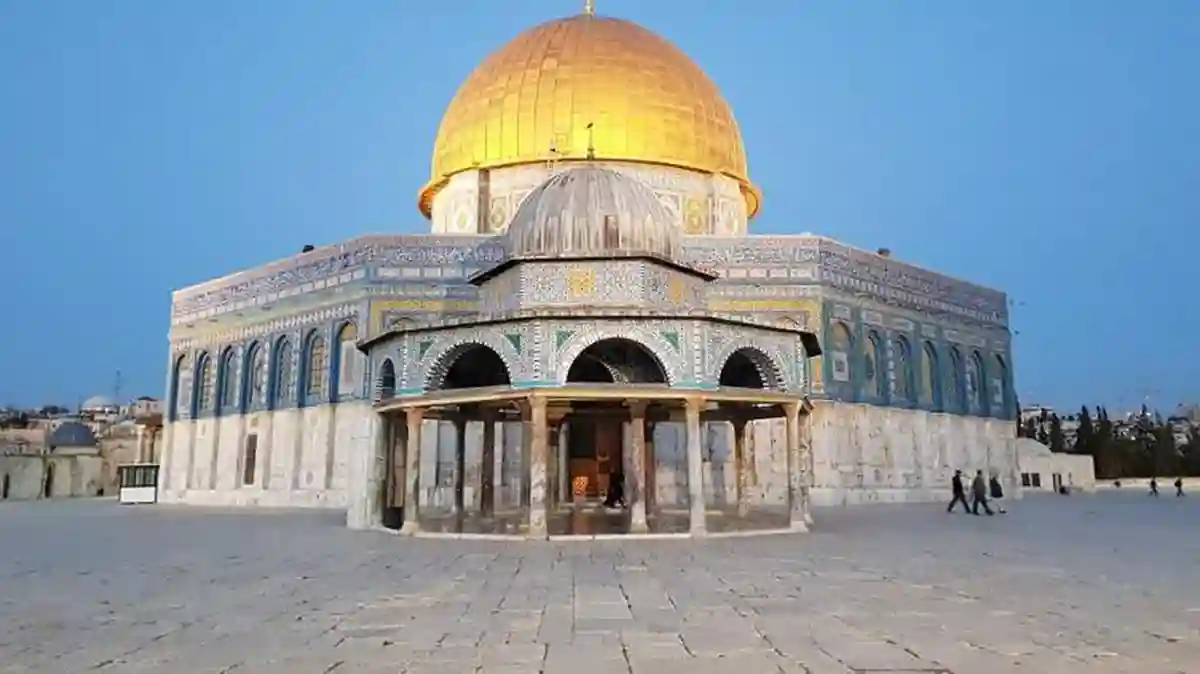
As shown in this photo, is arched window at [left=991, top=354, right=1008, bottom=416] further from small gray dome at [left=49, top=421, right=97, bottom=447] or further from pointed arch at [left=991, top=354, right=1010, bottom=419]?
small gray dome at [left=49, top=421, right=97, bottom=447]

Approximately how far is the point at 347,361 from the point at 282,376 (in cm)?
300

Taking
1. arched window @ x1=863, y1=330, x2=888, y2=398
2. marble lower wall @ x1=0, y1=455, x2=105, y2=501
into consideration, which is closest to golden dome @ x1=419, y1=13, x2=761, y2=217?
arched window @ x1=863, y1=330, x2=888, y2=398

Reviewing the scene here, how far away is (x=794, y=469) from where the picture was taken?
1452cm

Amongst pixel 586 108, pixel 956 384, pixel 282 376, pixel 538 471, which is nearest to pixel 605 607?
pixel 538 471

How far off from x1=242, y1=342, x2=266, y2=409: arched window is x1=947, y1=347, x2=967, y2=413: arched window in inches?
859

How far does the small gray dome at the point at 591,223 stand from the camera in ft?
53.1

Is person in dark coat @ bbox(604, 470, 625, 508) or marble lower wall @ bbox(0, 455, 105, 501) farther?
marble lower wall @ bbox(0, 455, 105, 501)

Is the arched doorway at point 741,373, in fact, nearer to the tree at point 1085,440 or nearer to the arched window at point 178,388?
the arched window at point 178,388

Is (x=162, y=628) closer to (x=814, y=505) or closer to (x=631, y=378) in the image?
(x=631, y=378)

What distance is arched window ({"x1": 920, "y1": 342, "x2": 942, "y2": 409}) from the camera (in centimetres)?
2816

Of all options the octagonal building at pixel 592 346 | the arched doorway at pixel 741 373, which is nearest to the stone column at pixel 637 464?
the octagonal building at pixel 592 346

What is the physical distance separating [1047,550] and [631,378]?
28.7 feet

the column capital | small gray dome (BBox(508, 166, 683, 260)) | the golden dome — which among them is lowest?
the column capital

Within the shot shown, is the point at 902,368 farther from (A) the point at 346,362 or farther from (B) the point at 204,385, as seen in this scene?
(B) the point at 204,385
